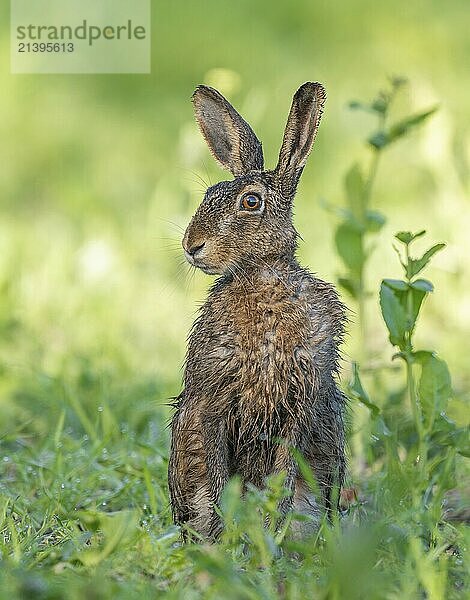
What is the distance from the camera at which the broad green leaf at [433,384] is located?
4.68 metres

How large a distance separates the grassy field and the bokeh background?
2 centimetres

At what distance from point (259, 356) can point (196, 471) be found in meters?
0.50

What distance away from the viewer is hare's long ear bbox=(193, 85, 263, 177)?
15.7ft

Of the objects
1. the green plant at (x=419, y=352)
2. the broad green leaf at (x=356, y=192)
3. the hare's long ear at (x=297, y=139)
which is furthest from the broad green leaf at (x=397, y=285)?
the broad green leaf at (x=356, y=192)

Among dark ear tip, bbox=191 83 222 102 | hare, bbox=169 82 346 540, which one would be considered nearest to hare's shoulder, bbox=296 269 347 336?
hare, bbox=169 82 346 540

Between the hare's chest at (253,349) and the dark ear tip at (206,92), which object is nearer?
the hare's chest at (253,349)

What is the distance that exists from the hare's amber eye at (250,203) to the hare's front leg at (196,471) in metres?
0.71

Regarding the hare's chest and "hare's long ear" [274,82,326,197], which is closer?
the hare's chest

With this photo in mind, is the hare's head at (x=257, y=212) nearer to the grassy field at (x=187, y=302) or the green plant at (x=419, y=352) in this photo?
the green plant at (x=419, y=352)

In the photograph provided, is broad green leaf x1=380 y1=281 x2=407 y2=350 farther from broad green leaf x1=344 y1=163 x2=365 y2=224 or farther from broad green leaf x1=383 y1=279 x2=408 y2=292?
broad green leaf x1=344 y1=163 x2=365 y2=224

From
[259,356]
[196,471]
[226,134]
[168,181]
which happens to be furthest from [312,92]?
[168,181]

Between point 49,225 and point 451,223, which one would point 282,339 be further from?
point 49,225

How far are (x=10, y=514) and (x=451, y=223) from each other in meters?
3.70

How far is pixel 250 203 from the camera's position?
14.8ft
